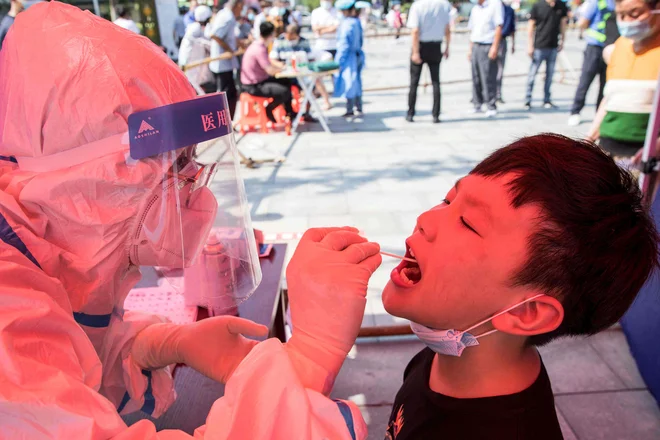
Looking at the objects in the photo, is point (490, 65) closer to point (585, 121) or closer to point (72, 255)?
point (585, 121)

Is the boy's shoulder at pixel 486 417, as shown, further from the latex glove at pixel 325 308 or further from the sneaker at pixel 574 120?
the sneaker at pixel 574 120

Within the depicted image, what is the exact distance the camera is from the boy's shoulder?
112cm

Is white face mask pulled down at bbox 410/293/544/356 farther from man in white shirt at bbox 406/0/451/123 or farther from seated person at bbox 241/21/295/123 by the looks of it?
seated person at bbox 241/21/295/123

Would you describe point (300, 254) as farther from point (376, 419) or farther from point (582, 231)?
point (376, 419)

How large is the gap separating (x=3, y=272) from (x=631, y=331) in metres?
2.76

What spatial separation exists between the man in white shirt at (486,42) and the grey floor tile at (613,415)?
5.76 metres

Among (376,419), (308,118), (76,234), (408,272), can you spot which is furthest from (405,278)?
(308,118)

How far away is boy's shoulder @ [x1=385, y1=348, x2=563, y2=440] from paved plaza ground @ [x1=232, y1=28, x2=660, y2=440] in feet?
2.63

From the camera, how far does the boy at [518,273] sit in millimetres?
1063

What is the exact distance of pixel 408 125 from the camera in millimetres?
7992

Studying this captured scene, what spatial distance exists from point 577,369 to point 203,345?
2.04 metres

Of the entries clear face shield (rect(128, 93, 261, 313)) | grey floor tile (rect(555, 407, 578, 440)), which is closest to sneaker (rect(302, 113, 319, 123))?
grey floor tile (rect(555, 407, 578, 440))

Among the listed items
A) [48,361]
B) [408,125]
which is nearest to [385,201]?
[408,125]

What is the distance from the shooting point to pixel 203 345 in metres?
1.42
